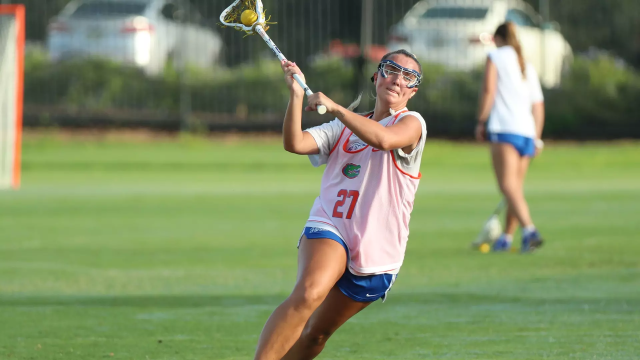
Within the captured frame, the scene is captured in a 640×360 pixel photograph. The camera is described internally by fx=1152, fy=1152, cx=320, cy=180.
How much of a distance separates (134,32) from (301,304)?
2273 centimetres

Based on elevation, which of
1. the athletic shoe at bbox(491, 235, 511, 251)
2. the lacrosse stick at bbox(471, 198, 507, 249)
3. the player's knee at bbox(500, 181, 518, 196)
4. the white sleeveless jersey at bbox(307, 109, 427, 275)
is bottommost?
the athletic shoe at bbox(491, 235, 511, 251)

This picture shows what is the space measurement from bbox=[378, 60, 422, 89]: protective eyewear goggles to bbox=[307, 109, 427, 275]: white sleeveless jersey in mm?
170

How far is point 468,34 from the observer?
26375mm

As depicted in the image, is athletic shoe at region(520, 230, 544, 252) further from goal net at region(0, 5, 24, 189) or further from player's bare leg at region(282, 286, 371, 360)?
goal net at region(0, 5, 24, 189)

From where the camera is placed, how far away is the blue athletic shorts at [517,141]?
11.1 metres

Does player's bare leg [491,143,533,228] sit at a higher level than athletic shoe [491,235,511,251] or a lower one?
higher

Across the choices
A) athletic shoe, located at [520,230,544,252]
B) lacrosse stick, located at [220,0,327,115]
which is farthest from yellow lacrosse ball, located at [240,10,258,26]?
athletic shoe, located at [520,230,544,252]

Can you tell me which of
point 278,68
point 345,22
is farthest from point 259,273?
point 345,22

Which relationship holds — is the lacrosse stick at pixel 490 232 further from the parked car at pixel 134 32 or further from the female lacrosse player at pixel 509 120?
the parked car at pixel 134 32

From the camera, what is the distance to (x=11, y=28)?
61.5ft

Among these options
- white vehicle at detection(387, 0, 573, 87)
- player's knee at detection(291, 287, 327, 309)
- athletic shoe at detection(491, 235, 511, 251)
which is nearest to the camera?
player's knee at detection(291, 287, 327, 309)

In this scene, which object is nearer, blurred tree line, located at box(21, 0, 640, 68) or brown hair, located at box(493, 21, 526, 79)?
brown hair, located at box(493, 21, 526, 79)

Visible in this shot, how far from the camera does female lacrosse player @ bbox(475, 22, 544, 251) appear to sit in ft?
36.0

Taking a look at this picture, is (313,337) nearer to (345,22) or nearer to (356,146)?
(356,146)
